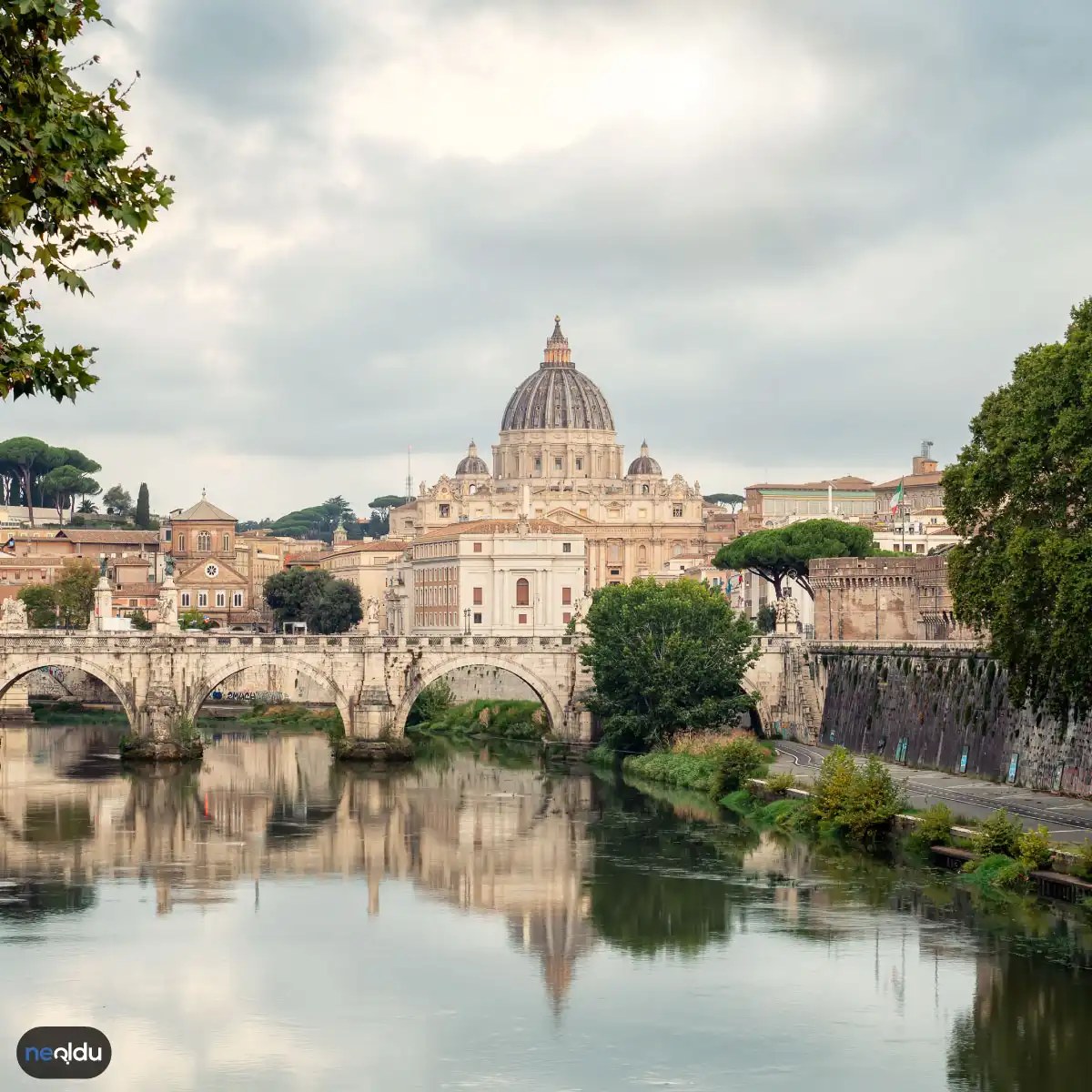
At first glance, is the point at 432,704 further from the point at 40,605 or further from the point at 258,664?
the point at 40,605

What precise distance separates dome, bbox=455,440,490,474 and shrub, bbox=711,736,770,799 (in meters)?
130

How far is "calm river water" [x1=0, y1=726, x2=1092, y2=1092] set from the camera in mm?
23641

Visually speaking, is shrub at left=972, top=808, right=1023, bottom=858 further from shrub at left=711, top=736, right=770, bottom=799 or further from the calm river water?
shrub at left=711, top=736, right=770, bottom=799

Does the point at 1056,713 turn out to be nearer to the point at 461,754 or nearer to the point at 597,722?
the point at 597,722

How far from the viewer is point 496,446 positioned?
178 metres

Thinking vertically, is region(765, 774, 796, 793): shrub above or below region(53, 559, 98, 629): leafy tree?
below

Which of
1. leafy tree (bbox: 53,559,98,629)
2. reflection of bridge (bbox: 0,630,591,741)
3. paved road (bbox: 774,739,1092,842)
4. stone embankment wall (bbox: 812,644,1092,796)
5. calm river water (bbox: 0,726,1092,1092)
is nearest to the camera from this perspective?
calm river water (bbox: 0,726,1092,1092)

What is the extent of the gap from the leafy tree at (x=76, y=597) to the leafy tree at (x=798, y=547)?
110ft

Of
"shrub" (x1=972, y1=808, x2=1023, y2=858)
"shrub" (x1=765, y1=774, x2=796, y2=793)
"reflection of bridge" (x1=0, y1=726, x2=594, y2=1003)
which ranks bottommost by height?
"reflection of bridge" (x1=0, y1=726, x2=594, y2=1003)

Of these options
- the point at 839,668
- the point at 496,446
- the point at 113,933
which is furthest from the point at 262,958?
the point at 496,446

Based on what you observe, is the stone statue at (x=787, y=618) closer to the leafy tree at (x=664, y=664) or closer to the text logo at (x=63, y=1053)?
the leafy tree at (x=664, y=664)

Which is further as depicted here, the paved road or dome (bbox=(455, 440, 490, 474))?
dome (bbox=(455, 440, 490, 474))

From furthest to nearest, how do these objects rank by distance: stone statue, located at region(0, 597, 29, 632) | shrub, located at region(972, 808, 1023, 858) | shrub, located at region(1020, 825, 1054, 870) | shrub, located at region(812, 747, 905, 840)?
stone statue, located at region(0, 597, 29, 632) < shrub, located at region(812, 747, 905, 840) < shrub, located at region(972, 808, 1023, 858) < shrub, located at region(1020, 825, 1054, 870)

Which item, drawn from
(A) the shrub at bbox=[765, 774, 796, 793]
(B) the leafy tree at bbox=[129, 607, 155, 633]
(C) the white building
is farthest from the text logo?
(C) the white building
